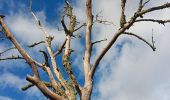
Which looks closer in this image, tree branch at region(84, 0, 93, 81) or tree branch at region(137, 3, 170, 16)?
tree branch at region(137, 3, 170, 16)

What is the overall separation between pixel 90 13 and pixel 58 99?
323 centimetres

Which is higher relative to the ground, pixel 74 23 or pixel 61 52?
pixel 74 23

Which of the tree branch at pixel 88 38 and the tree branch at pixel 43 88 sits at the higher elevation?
the tree branch at pixel 88 38

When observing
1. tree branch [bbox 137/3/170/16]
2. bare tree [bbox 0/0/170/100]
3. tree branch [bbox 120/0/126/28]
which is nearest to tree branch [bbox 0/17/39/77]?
bare tree [bbox 0/0/170/100]

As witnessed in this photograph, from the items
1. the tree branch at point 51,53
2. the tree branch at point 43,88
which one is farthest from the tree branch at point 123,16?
the tree branch at point 43,88

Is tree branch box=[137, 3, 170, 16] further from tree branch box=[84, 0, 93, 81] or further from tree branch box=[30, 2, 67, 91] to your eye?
tree branch box=[30, 2, 67, 91]

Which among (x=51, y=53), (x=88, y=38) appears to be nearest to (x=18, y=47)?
(x=88, y=38)

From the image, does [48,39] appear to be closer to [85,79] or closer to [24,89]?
[24,89]

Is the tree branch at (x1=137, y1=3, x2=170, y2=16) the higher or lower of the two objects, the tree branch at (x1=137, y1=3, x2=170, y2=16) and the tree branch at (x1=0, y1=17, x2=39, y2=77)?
the higher

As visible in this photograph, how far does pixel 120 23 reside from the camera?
9.66 metres

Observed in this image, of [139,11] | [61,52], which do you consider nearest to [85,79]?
[139,11]

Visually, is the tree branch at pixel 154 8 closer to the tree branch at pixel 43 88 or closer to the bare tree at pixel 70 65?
the bare tree at pixel 70 65

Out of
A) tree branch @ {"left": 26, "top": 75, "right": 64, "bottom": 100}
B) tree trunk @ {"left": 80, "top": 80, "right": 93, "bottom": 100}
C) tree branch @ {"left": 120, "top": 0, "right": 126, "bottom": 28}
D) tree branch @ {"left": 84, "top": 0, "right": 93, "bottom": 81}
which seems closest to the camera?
tree branch @ {"left": 26, "top": 75, "right": 64, "bottom": 100}

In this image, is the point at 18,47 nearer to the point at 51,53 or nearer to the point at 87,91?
the point at 87,91
